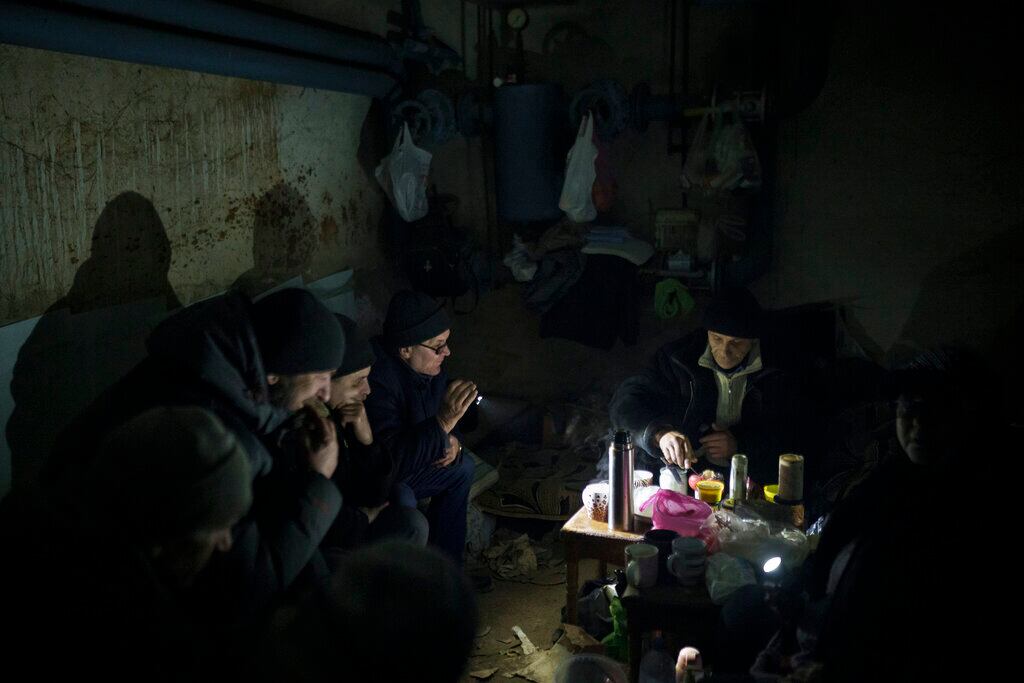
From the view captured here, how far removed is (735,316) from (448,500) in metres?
1.87

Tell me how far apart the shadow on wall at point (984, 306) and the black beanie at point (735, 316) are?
72.7 inches

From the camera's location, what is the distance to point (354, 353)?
12.3 ft

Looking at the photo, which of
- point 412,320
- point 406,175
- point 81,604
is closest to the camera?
point 81,604

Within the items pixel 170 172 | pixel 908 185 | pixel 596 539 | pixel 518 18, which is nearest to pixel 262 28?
pixel 170 172

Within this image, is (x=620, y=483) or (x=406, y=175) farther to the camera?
(x=406, y=175)

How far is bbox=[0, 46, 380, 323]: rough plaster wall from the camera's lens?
3490mm

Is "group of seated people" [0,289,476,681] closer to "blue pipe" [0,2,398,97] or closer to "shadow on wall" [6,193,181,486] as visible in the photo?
"shadow on wall" [6,193,181,486]

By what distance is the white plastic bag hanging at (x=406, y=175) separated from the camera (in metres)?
5.81

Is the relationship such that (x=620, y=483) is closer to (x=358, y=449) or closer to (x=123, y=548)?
(x=358, y=449)

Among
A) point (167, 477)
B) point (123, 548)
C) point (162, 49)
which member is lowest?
point (123, 548)

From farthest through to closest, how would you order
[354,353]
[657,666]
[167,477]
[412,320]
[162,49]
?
[412,320], [162,49], [354,353], [657,666], [167,477]

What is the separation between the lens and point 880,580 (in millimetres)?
2182

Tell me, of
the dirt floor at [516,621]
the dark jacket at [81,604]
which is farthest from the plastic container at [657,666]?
the dark jacket at [81,604]

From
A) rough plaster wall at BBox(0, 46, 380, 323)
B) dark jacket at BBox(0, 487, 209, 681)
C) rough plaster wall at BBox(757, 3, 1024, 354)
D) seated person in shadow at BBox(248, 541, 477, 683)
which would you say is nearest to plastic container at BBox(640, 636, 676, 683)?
seated person in shadow at BBox(248, 541, 477, 683)
